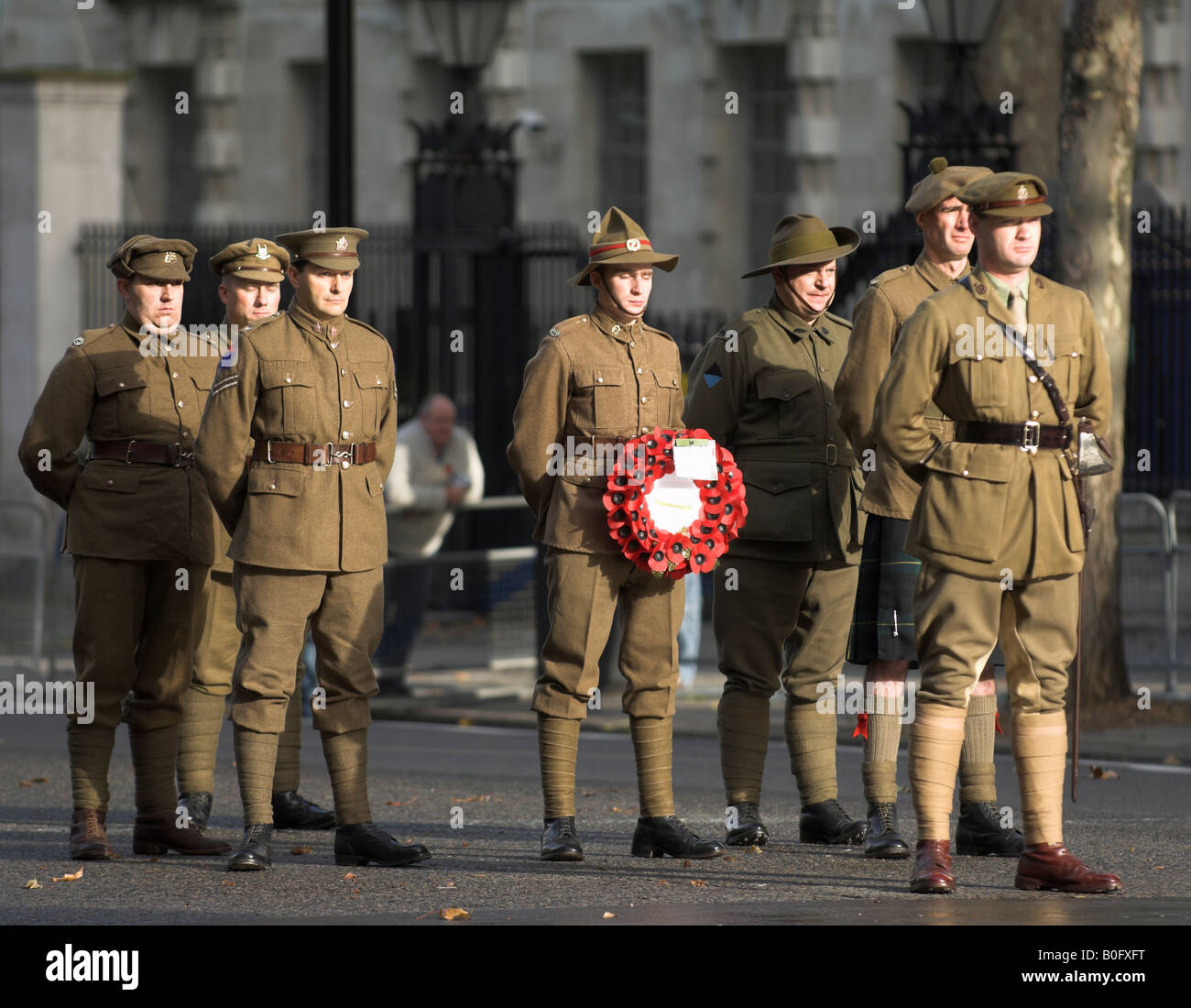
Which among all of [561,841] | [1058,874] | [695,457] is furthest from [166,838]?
[1058,874]

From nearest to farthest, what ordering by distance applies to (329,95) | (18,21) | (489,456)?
1. (329,95)
2. (489,456)
3. (18,21)

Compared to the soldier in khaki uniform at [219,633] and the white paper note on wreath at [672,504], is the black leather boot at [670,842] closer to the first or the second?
the white paper note on wreath at [672,504]

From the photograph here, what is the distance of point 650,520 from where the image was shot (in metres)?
8.86

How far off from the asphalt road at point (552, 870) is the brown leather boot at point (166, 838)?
81 millimetres

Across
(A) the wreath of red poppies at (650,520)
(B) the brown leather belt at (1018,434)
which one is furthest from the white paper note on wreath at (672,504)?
(B) the brown leather belt at (1018,434)

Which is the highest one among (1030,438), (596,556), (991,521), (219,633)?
(1030,438)

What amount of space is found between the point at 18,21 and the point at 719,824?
75.8ft

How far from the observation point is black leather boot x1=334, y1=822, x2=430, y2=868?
351 inches

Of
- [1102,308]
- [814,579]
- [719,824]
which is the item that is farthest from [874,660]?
[1102,308]

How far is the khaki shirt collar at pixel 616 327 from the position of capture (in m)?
9.11

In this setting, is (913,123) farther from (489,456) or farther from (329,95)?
(489,456)

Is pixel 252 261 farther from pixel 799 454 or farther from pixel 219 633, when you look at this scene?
pixel 799 454

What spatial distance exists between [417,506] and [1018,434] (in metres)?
7.38

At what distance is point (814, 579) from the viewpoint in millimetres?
9367
